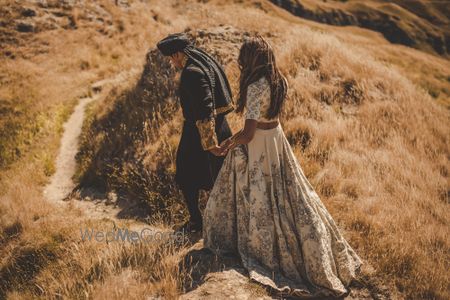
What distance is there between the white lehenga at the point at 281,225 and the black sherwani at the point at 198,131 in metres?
0.47

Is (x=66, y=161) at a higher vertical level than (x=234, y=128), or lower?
lower

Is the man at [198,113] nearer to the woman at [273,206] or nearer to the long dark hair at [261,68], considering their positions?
the woman at [273,206]

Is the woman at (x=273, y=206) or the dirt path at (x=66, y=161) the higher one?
the woman at (x=273, y=206)

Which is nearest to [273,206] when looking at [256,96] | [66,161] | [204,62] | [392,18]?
[256,96]

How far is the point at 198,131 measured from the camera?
4398mm

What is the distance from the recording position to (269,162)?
3.85 m

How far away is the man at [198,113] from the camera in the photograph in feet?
13.3

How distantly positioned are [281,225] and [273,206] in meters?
0.24

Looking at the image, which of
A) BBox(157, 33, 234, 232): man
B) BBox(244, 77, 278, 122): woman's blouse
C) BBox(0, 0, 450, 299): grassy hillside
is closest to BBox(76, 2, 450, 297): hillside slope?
BBox(0, 0, 450, 299): grassy hillside

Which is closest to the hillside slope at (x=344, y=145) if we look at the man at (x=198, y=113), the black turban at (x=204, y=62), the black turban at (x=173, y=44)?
the man at (x=198, y=113)

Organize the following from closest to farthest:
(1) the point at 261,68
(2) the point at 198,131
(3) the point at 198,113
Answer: (1) the point at 261,68, (3) the point at 198,113, (2) the point at 198,131

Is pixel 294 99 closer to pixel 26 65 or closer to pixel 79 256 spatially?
pixel 79 256

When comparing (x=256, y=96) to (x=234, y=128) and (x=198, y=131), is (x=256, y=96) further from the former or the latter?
(x=234, y=128)

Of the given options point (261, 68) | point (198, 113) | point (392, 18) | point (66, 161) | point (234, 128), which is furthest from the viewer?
point (392, 18)
